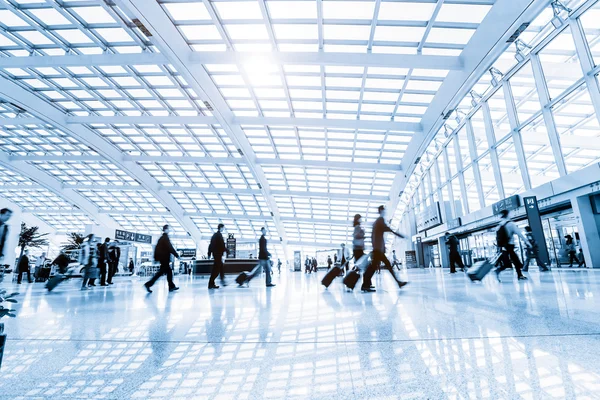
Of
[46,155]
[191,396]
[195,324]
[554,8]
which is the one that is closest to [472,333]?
[191,396]

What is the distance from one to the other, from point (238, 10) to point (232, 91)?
572 cm

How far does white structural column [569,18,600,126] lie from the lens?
10023mm

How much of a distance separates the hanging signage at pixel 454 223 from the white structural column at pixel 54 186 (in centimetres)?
3599

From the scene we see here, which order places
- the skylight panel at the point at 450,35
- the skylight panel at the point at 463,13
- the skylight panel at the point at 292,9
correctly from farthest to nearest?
the skylight panel at the point at 450,35, the skylight panel at the point at 292,9, the skylight panel at the point at 463,13

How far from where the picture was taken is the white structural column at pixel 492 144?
15641 millimetres

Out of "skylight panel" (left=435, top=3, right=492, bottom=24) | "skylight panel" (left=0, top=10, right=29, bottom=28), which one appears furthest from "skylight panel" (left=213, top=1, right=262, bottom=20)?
"skylight panel" (left=0, top=10, right=29, bottom=28)

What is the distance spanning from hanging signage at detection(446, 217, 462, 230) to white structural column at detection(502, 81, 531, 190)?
20.9 ft

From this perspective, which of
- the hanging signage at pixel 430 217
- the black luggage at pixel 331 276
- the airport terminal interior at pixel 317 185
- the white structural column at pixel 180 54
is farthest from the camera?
the hanging signage at pixel 430 217

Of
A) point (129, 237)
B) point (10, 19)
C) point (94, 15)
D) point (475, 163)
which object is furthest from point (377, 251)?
point (129, 237)

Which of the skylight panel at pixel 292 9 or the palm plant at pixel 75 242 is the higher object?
the skylight panel at pixel 292 9

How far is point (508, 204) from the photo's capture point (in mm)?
14586

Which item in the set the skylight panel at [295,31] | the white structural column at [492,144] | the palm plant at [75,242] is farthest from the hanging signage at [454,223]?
the palm plant at [75,242]

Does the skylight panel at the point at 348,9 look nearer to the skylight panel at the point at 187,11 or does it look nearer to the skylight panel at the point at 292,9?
the skylight panel at the point at 292,9

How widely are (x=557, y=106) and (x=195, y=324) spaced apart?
14.7 metres
